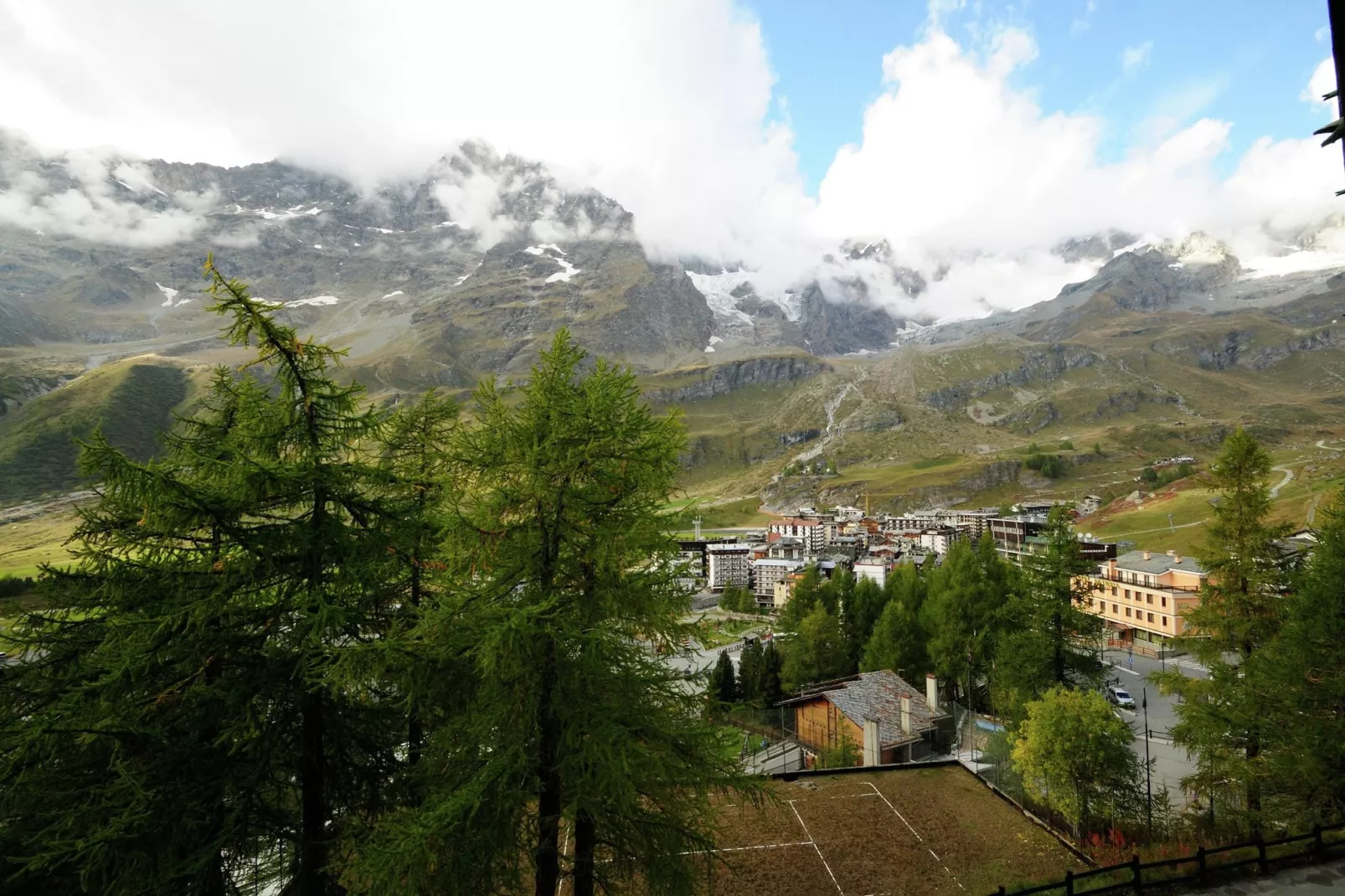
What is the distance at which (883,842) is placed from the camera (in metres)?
17.9

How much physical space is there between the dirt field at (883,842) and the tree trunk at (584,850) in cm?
784

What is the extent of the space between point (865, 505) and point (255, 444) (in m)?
197

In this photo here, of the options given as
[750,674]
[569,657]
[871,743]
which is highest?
[569,657]

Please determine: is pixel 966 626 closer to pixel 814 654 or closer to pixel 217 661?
pixel 814 654

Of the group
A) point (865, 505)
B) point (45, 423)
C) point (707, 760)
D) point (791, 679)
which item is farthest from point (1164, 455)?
point (45, 423)

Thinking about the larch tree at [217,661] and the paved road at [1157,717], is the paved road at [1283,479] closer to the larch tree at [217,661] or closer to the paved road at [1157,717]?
the paved road at [1157,717]

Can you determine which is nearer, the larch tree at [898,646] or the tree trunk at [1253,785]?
the tree trunk at [1253,785]

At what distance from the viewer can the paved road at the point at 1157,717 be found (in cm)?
2755

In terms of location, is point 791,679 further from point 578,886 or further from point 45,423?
point 45,423

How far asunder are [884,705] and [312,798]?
93.8ft

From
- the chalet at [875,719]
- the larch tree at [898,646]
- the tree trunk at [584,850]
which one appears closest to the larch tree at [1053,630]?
the chalet at [875,719]

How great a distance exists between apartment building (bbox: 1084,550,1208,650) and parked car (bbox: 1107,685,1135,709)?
18699 millimetres

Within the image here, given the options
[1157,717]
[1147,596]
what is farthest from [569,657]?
[1147,596]

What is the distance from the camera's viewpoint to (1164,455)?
19588cm
